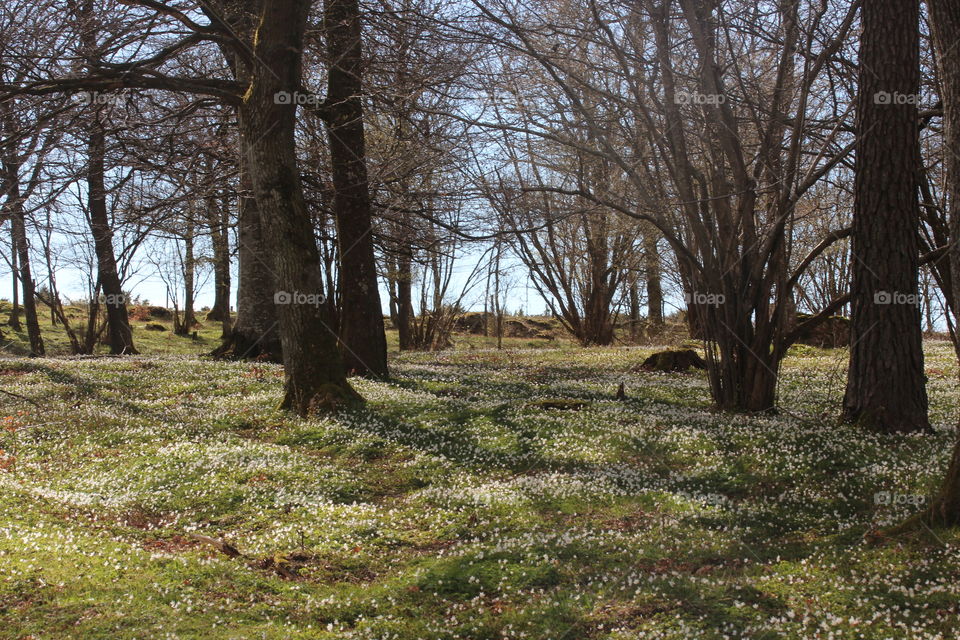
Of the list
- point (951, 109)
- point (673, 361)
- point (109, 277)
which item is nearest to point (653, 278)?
point (673, 361)

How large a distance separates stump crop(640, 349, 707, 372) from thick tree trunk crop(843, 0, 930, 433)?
10.2 meters

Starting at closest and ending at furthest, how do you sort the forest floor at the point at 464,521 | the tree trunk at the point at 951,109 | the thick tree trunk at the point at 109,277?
the forest floor at the point at 464,521, the tree trunk at the point at 951,109, the thick tree trunk at the point at 109,277

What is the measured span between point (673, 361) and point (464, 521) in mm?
15271

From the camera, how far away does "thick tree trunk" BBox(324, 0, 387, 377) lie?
1775 cm

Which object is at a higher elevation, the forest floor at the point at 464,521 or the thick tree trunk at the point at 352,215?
the thick tree trunk at the point at 352,215

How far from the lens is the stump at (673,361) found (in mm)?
22094

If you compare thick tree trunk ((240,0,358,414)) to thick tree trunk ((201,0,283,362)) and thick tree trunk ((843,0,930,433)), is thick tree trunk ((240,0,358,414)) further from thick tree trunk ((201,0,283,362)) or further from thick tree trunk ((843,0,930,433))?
thick tree trunk ((843,0,930,433))

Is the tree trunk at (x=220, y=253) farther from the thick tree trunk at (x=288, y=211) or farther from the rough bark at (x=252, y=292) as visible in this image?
the thick tree trunk at (x=288, y=211)

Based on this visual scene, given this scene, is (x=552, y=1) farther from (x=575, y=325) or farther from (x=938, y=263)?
(x=575, y=325)

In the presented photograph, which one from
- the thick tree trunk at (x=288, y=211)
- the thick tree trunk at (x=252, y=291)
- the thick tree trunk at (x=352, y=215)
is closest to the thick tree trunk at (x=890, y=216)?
the thick tree trunk at (x=288, y=211)

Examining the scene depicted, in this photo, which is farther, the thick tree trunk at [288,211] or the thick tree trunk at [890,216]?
the thick tree trunk at [288,211]

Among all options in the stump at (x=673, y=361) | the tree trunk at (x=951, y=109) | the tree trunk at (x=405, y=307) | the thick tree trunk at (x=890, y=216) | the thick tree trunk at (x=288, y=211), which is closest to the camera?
the tree trunk at (x=951, y=109)

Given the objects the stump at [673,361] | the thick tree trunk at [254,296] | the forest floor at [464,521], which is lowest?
the forest floor at [464,521]

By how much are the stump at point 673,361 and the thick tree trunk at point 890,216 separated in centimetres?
1021
